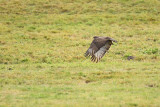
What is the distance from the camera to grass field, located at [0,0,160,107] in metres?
10.4

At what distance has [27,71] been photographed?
14.0m

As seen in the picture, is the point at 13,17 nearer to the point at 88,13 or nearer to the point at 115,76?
the point at 88,13

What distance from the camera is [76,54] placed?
16969mm

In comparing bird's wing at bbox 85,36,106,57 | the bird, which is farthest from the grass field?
bird's wing at bbox 85,36,106,57

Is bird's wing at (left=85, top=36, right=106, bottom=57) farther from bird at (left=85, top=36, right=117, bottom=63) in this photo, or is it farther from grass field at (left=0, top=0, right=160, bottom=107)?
grass field at (left=0, top=0, right=160, bottom=107)

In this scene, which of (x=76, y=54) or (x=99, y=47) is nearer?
(x=99, y=47)

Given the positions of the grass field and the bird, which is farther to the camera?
the bird

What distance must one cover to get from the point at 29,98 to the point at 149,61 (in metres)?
7.06

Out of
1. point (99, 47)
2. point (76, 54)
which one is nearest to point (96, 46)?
point (99, 47)

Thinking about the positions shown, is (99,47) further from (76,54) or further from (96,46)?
(76,54)

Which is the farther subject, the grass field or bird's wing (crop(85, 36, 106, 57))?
bird's wing (crop(85, 36, 106, 57))

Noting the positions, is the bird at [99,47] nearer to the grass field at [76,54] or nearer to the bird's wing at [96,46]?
the bird's wing at [96,46]

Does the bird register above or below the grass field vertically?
above

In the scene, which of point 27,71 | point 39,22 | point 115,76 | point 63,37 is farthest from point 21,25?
point 115,76
